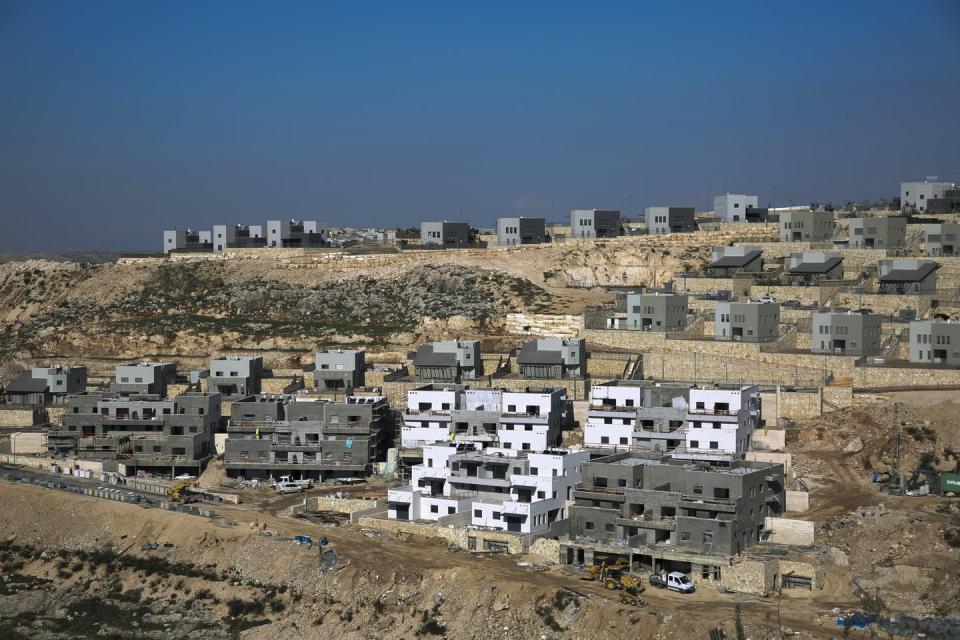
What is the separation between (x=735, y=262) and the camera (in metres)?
77.2

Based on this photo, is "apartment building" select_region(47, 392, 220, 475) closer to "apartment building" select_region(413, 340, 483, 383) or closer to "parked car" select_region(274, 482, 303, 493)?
"parked car" select_region(274, 482, 303, 493)

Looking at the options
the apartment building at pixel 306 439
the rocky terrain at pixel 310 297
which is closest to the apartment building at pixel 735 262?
the rocky terrain at pixel 310 297

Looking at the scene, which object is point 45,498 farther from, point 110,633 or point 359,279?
point 359,279

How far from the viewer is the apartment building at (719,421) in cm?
5234

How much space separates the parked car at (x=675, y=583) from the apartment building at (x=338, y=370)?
84.4ft

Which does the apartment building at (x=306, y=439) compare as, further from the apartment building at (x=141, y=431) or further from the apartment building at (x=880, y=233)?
the apartment building at (x=880, y=233)

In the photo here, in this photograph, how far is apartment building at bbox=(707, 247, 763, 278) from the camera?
7688 centimetres

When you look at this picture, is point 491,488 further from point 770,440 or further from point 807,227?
point 807,227

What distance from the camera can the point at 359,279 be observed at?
87062mm

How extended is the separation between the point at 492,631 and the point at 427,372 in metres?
24.3

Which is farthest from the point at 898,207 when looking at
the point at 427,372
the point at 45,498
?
the point at 45,498

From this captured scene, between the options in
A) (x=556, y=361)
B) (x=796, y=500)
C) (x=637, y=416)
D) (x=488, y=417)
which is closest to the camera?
(x=796, y=500)

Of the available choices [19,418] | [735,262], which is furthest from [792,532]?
[19,418]

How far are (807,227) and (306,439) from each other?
36899 millimetres
